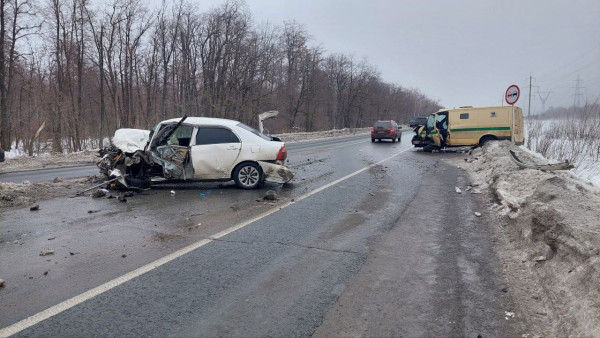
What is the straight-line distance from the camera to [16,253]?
5.13 m

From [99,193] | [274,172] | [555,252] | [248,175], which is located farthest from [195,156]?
[555,252]

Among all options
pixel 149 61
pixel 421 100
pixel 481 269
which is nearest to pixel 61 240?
pixel 481 269

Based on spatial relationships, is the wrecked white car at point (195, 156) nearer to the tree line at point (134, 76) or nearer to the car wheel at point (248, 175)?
the car wheel at point (248, 175)

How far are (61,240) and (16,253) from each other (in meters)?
0.60

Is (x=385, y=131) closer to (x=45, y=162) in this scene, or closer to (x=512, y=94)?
(x=512, y=94)

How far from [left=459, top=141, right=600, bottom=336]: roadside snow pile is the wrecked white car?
529 centimetres

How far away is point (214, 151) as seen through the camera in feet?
31.5

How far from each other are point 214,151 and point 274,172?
1542 millimetres

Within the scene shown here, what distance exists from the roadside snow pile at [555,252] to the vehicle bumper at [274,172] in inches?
189

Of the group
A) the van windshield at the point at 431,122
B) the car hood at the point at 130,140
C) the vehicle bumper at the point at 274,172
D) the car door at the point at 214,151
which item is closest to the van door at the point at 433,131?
the van windshield at the point at 431,122

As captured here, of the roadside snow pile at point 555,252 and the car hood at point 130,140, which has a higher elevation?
the car hood at point 130,140

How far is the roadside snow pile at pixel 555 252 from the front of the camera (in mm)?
3297

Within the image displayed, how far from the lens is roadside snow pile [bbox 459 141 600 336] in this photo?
10.8ft

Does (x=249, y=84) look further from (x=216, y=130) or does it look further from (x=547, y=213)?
(x=547, y=213)
